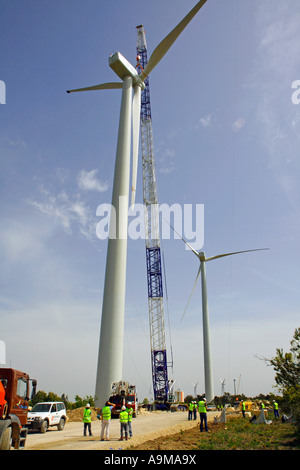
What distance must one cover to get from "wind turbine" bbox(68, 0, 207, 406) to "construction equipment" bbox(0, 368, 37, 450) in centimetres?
2102

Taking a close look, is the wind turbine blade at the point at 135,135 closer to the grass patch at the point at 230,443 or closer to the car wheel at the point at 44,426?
the car wheel at the point at 44,426

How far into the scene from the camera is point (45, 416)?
23.0m

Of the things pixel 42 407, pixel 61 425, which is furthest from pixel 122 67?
pixel 61 425

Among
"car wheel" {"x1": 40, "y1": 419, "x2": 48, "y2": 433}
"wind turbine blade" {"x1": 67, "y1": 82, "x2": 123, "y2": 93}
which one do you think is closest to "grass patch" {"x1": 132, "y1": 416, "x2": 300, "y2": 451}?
"car wheel" {"x1": 40, "y1": 419, "x2": 48, "y2": 433}

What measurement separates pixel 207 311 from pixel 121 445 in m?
51.3

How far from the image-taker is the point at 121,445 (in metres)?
16.7

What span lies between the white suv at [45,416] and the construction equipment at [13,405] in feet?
23.3

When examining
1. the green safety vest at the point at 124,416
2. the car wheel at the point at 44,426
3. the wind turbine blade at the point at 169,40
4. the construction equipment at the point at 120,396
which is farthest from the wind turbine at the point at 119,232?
the green safety vest at the point at 124,416

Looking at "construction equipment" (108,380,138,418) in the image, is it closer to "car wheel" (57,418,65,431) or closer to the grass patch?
"car wheel" (57,418,65,431)

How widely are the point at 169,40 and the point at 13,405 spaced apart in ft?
145

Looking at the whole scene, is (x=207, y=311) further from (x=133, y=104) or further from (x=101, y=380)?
(x=133, y=104)

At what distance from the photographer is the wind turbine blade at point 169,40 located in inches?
1578

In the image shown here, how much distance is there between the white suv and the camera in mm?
22422
